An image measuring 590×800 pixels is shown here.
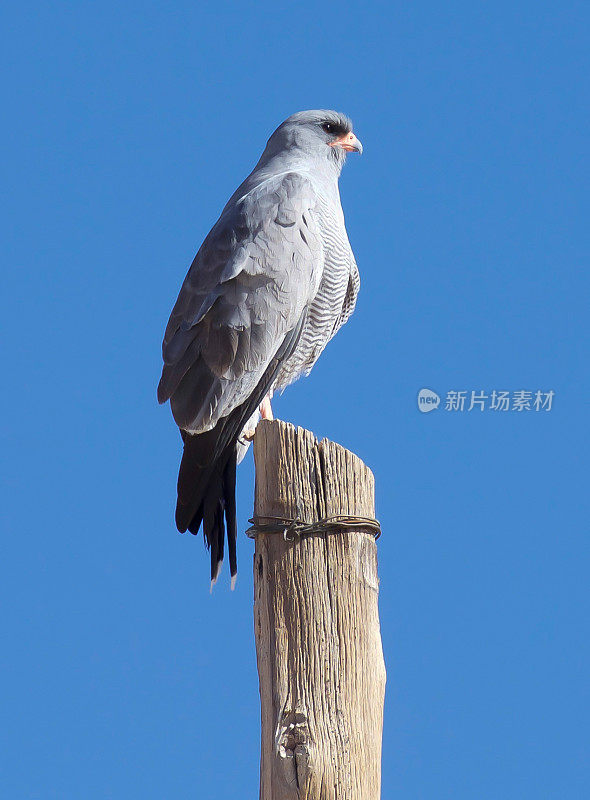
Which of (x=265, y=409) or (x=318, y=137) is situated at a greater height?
(x=318, y=137)

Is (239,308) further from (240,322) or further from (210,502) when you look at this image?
(210,502)

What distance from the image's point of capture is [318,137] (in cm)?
570

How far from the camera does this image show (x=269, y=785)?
3.07m

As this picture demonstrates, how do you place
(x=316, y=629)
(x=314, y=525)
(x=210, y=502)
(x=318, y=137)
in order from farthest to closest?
(x=318, y=137) → (x=210, y=502) → (x=314, y=525) → (x=316, y=629)

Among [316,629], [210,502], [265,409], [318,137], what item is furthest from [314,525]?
[318,137]

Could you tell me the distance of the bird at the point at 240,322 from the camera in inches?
172

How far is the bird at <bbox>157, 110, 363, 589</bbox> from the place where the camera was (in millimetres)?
4371

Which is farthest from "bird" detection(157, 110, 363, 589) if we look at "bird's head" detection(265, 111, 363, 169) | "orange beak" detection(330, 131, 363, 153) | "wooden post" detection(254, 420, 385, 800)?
"wooden post" detection(254, 420, 385, 800)

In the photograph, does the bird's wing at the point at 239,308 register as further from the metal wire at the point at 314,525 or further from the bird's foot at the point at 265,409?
the metal wire at the point at 314,525

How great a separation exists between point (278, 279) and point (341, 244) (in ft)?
1.77

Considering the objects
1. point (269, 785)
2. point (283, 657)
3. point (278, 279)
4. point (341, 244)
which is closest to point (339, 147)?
point (341, 244)

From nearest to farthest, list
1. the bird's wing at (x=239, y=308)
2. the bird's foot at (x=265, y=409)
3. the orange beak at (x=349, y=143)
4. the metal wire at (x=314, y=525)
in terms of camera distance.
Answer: the metal wire at (x=314, y=525)
the bird's wing at (x=239, y=308)
the bird's foot at (x=265, y=409)
the orange beak at (x=349, y=143)

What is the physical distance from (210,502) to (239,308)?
39.0 inches

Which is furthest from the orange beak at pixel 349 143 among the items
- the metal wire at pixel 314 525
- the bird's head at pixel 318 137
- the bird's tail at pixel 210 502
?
the metal wire at pixel 314 525
